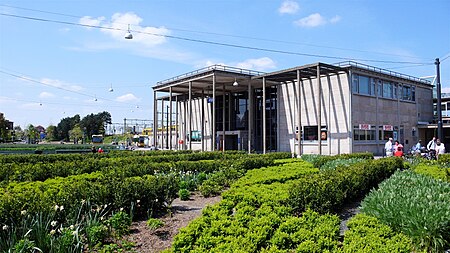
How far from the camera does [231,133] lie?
43938 mm

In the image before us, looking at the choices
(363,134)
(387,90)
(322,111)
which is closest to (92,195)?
(322,111)

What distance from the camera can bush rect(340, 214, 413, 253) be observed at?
4.29m

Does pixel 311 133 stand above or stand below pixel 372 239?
above

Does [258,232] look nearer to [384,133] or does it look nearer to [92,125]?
[384,133]

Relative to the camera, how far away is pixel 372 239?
4.57 m

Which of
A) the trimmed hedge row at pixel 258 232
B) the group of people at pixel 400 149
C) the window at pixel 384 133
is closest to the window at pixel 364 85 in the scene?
the window at pixel 384 133

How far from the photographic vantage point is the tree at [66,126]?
401 ft

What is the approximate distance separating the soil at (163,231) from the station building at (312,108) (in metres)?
24.2

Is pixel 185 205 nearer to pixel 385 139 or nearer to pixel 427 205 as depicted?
pixel 427 205

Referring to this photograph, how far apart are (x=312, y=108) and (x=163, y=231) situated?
2988 centimetres

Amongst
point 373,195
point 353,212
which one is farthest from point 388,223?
point 353,212

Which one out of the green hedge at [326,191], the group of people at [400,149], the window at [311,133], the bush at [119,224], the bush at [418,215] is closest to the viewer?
the bush at [418,215]

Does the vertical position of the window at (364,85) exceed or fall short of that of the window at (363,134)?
it exceeds it

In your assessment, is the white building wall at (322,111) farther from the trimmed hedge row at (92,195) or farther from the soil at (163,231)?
the trimmed hedge row at (92,195)
